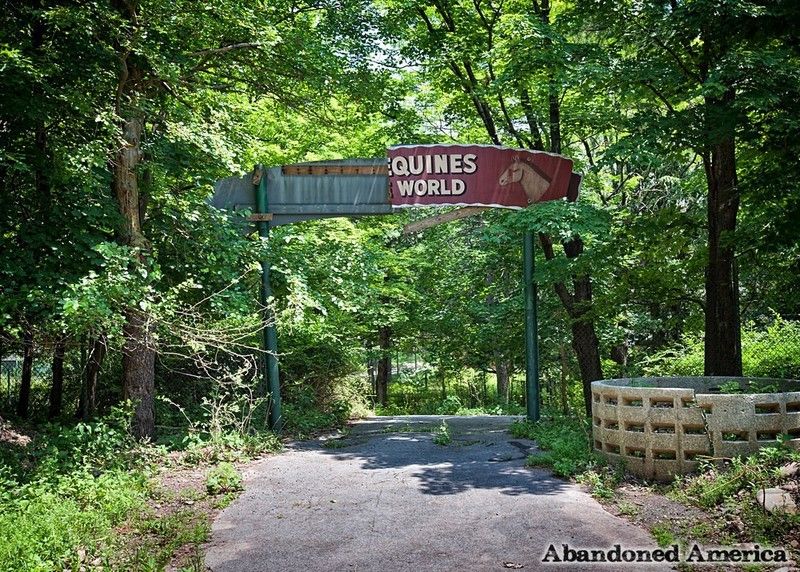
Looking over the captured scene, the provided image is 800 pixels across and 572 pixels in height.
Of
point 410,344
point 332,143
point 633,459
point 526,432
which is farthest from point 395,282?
point 633,459

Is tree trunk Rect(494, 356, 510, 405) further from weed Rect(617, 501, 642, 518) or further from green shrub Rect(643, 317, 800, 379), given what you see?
weed Rect(617, 501, 642, 518)

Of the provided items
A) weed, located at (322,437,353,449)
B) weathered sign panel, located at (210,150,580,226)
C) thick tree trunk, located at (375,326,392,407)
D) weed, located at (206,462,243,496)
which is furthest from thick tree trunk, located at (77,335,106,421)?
thick tree trunk, located at (375,326,392,407)

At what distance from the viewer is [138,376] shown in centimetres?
1030

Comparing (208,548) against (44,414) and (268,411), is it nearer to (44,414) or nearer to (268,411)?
(268,411)

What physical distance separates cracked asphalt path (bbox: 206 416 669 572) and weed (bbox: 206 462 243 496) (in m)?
0.21

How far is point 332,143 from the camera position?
18.5 m

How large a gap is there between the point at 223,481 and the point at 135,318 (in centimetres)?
303

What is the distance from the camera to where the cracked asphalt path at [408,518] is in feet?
18.3

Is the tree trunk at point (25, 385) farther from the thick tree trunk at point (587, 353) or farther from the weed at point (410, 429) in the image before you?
the thick tree trunk at point (587, 353)

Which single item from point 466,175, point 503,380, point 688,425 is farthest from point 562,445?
point 503,380

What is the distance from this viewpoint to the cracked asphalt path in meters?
5.59

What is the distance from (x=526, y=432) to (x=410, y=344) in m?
13.0

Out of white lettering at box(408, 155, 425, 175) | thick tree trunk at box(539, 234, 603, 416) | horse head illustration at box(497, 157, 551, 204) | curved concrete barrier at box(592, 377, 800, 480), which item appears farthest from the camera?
thick tree trunk at box(539, 234, 603, 416)

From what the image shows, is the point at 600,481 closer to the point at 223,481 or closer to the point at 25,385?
the point at 223,481
